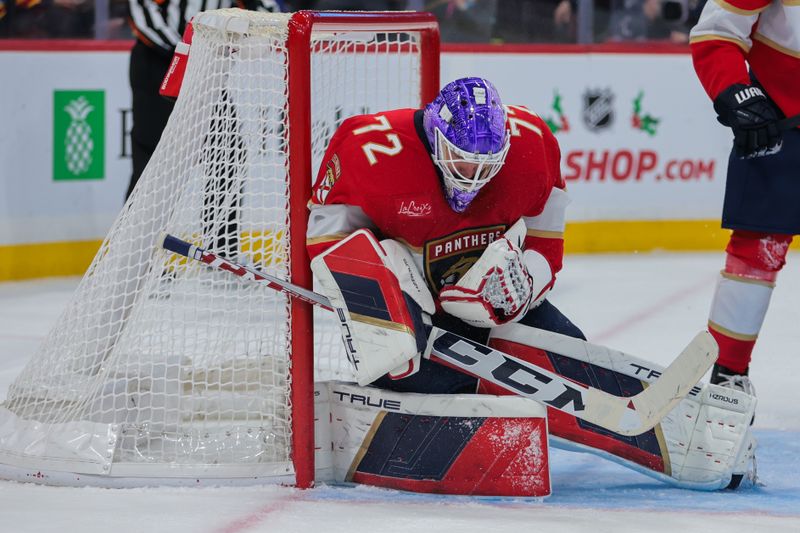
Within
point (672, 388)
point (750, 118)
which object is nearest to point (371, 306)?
point (672, 388)

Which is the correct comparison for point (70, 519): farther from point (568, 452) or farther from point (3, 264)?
Result: point (3, 264)

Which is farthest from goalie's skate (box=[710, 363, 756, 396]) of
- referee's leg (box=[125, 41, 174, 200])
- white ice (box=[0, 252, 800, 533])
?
referee's leg (box=[125, 41, 174, 200])

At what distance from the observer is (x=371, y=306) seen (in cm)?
213

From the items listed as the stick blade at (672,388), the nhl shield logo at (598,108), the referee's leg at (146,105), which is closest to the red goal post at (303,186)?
the stick blade at (672,388)

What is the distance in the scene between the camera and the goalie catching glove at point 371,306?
2.11 meters

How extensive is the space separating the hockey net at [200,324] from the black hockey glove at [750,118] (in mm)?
648

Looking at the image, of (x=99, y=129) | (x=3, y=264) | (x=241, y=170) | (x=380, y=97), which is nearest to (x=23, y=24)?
(x=99, y=129)

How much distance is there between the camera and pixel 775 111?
8.46 feet

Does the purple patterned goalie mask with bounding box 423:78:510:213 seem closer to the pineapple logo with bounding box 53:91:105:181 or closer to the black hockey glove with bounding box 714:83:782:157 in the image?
the black hockey glove with bounding box 714:83:782:157

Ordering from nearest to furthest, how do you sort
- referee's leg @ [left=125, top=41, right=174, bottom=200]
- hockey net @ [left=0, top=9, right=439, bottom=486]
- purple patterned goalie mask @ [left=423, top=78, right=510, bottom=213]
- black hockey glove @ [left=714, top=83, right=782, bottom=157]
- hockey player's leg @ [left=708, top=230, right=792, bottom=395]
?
purple patterned goalie mask @ [left=423, top=78, right=510, bottom=213] < hockey net @ [left=0, top=9, right=439, bottom=486] < black hockey glove @ [left=714, top=83, right=782, bottom=157] < hockey player's leg @ [left=708, top=230, right=792, bottom=395] < referee's leg @ [left=125, top=41, right=174, bottom=200]

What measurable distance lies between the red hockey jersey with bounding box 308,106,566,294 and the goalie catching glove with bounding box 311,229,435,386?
0.05 meters

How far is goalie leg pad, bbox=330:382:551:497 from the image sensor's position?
2154mm

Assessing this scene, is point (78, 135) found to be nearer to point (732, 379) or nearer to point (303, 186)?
point (303, 186)

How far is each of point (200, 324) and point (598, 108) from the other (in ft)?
9.89
